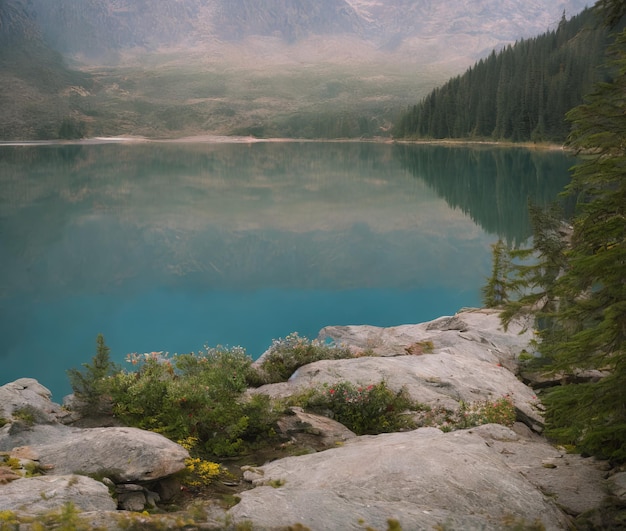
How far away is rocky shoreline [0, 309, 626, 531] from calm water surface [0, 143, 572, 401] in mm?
9369

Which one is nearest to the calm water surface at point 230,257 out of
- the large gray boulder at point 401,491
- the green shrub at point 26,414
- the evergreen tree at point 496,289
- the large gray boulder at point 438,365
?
the evergreen tree at point 496,289

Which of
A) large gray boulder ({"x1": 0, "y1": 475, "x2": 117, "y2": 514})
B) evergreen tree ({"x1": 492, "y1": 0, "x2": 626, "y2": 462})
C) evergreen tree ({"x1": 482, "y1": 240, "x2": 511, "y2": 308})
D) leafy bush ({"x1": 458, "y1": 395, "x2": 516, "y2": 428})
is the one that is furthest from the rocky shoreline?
evergreen tree ({"x1": 482, "y1": 240, "x2": 511, "y2": 308})

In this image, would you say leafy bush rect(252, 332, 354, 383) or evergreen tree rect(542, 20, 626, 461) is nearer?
evergreen tree rect(542, 20, 626, 461)

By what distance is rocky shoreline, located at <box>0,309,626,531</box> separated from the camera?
5539 millimetres

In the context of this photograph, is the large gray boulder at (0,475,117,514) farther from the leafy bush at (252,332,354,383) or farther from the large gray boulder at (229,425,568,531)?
the leafy bush at (252,332,354,383)

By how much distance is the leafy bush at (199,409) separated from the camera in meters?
9.22

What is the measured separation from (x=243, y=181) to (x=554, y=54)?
3118 inches

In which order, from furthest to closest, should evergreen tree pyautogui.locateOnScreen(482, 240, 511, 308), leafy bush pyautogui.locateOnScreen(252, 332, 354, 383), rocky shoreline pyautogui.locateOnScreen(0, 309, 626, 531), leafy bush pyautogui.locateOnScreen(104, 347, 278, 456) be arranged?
evergreen tree pyautogui.locateOnScreen(482, 240, 511, 308)
leafy bush pyautogui.locateOnScreen(252, 332, 354, 383)
leafy bush pyautogui.locateOnScreen(104, 347, 278, 456)
rocky shoreline pyautogui.locateOnScreen(0, 309, 626, 531)

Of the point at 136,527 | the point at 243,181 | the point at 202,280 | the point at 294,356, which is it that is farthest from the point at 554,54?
the point at 136,527

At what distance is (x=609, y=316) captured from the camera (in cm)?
604

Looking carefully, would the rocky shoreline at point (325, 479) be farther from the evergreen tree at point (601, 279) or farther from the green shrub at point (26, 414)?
the evergreen tree at point (601, 279)

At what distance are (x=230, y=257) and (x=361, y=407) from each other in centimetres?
2444

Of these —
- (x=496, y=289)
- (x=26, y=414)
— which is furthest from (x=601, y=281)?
(x=496, y=289)

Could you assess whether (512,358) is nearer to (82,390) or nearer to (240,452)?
(240,452)
